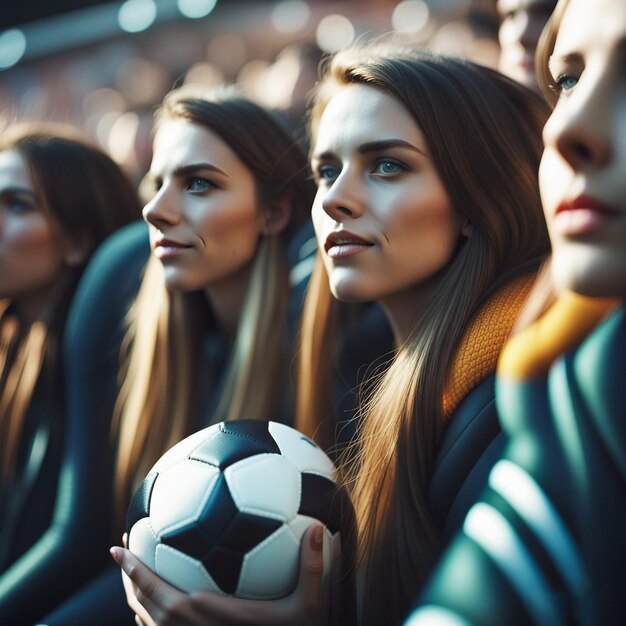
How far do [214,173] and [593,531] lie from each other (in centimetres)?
155

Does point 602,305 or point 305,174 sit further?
point 305,174

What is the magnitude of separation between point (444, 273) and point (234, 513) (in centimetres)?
72

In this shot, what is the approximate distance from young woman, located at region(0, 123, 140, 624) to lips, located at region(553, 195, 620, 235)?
1.96 meters

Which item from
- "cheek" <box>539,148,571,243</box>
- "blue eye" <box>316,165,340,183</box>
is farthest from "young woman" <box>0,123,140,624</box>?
"cheek" <box>539,148,571,243</box>

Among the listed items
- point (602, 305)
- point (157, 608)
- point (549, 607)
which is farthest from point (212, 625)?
point (602, 305)

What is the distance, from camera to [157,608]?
1.54 metres

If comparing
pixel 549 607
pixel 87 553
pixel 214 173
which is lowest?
pixel 87 553

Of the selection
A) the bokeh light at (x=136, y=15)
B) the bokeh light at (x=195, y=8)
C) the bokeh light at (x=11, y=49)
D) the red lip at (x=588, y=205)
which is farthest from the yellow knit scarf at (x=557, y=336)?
the bokeh light at (x=11, y=49)

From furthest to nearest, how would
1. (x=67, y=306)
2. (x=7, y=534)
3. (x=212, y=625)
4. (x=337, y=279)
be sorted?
(x=67, y=306), (x=7, y=534), (x=337, y=279), (x=212, y=625)

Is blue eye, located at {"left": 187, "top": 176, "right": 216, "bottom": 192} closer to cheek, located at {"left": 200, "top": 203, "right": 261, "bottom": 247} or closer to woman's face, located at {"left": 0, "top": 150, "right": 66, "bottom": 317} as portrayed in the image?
cheek, located at {"left": 200, "top": 203, "right": 261, "bottom": 247}

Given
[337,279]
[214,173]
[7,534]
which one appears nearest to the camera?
[337,279]

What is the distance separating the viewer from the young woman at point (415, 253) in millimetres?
1610

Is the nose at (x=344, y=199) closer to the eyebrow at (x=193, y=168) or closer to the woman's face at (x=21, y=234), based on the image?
the eyebrow at (x=193, y=168)

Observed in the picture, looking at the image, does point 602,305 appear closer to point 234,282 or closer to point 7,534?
point 234,282
